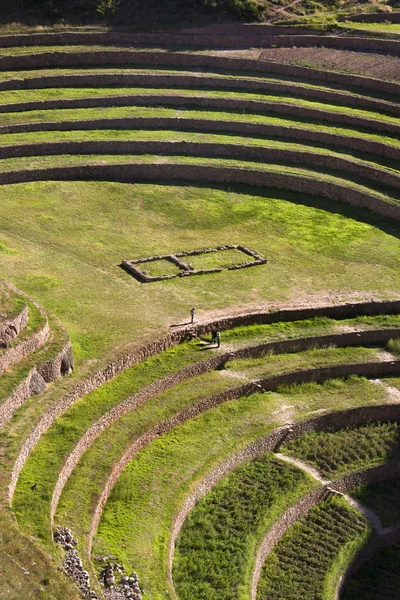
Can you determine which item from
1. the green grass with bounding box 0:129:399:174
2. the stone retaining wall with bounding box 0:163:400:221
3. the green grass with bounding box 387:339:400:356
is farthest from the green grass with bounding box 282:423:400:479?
the green grass with bounding box 0:129:399:174

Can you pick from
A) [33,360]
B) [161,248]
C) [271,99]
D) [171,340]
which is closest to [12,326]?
[33,360]

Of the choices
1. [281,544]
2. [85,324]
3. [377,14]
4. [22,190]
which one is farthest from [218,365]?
[377,14]

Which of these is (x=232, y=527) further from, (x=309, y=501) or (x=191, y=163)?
(x=191, y=163)

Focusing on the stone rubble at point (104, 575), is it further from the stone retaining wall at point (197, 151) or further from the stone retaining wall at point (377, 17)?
the stone retaining wall at point (377, 17)

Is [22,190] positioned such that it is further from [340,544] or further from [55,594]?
[55,594]

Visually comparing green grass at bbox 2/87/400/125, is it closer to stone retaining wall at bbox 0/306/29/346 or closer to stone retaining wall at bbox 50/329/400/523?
stone retaining wall at bbox 50/329/400/523
